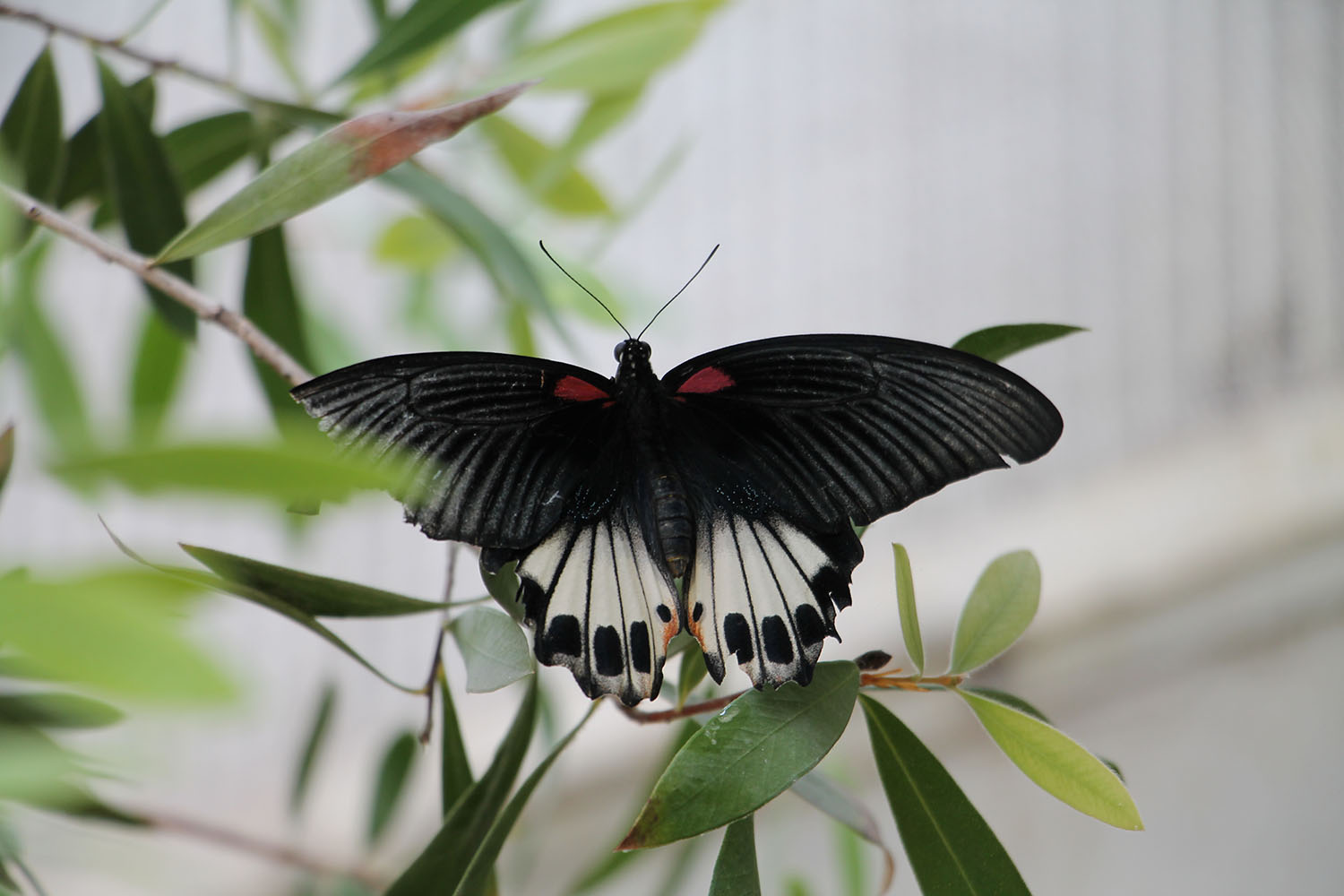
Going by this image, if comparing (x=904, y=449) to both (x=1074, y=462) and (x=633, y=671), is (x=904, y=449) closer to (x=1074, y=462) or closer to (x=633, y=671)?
(x=633, y=671)

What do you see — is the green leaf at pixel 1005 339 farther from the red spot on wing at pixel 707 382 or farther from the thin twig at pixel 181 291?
the thin twig at pixel 181 291

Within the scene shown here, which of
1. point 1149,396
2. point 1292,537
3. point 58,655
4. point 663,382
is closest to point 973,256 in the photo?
point 1149,396

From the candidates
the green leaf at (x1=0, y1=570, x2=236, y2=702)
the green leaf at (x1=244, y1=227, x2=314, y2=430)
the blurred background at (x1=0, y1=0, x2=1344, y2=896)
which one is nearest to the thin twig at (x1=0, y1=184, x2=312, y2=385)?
the green leaf at (x1=244, y1=227, x2=314, y2=430)

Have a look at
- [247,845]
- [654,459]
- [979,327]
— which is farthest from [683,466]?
[979,327]

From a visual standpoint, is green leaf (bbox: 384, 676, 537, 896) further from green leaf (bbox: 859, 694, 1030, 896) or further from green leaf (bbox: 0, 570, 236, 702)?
green leaf (bbox: 0, 570, 236, 702)

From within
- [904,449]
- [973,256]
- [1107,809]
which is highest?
[973,256]

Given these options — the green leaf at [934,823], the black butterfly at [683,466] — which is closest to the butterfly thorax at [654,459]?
the black butterfly at [683,466]

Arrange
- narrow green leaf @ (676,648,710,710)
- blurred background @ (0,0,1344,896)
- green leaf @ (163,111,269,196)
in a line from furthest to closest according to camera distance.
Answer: blurred background @ (0,0,1344,896), green leaf @ (163,111,269,196), narrow green leaf @ (676,648,710,710)
